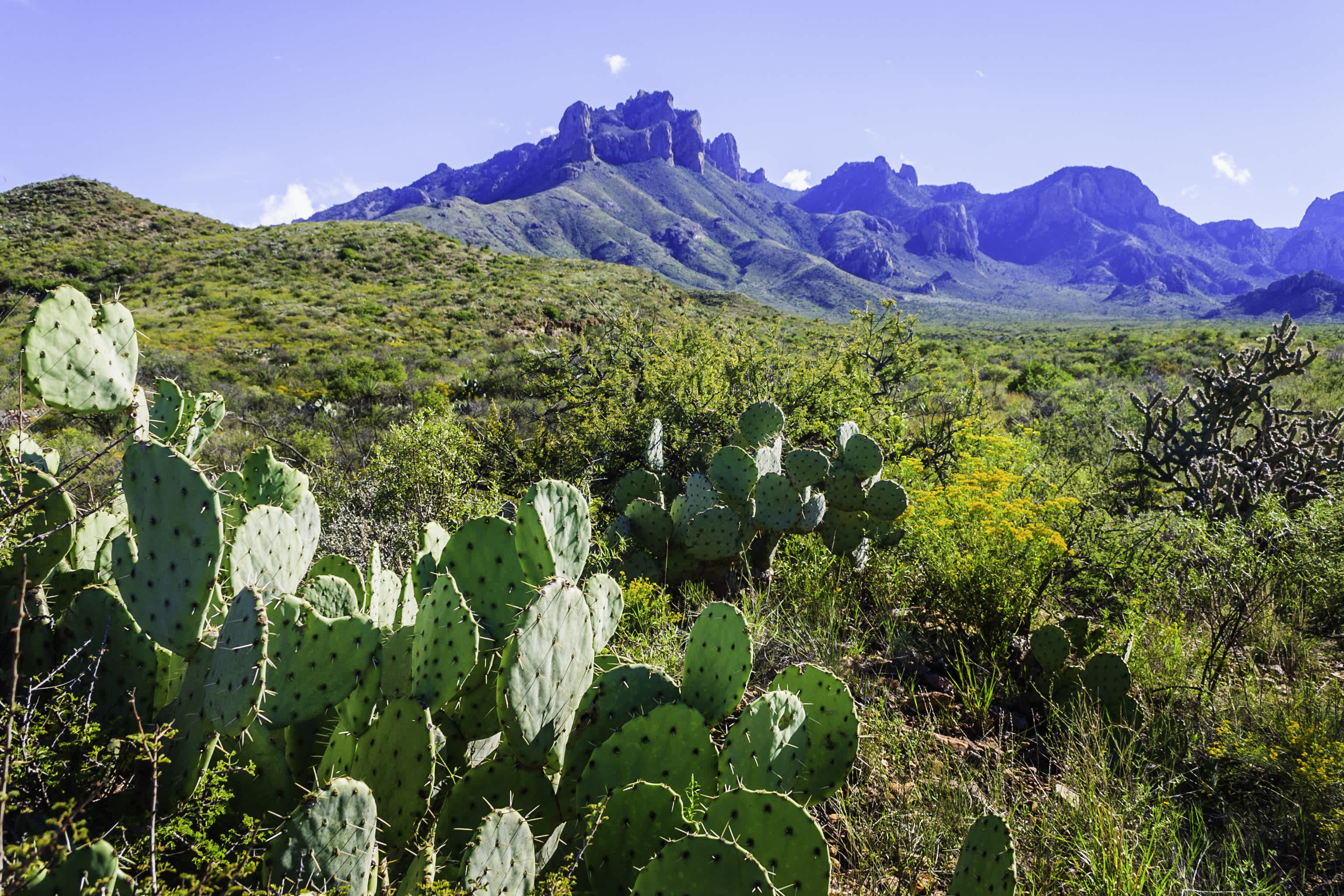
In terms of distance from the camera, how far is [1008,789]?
2.40 metres

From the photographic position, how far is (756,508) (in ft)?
13.3

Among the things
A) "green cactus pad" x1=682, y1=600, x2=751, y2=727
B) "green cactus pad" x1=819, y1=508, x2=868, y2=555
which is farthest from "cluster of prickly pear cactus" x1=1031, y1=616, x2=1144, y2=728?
"green cactus pad" x1=682, y1=600, x2=751, y2=727

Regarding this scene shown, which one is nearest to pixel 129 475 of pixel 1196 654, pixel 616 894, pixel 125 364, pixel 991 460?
pixel 125 364

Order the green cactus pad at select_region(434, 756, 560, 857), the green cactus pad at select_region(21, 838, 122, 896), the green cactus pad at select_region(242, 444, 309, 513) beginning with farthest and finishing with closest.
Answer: the green cactus pad at select_region(242, 444, 309, 513)
the green cactus pad at select_region(434, 756, 560, 857)
the green cactus pad at select_region(21, 838, 122, 896)

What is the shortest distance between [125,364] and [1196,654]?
15.5ft

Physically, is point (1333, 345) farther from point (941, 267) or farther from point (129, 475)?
point (941, 267)

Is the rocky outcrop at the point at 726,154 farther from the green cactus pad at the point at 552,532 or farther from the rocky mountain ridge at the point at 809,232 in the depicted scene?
the green cactus pad at the point at 552,532

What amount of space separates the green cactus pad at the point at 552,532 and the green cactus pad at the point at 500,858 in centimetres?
64

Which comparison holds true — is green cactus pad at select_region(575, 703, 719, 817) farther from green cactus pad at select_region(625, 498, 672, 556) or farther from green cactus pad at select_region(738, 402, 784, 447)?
green cactus pad at select_region(738, 402, 784, 447)

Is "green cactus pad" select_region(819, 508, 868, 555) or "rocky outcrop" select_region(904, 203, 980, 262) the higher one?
"rocky outcrop" select_region(904, 203, 980, 262)

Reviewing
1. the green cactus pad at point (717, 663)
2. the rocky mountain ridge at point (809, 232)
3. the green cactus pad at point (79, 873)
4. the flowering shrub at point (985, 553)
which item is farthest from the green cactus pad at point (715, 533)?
the rocky mountain ridge at point (809, 232)

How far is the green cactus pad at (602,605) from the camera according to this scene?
2188mm

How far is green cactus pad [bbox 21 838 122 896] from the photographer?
99cm

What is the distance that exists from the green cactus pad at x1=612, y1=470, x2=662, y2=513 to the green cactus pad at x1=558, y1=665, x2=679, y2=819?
2.57m
